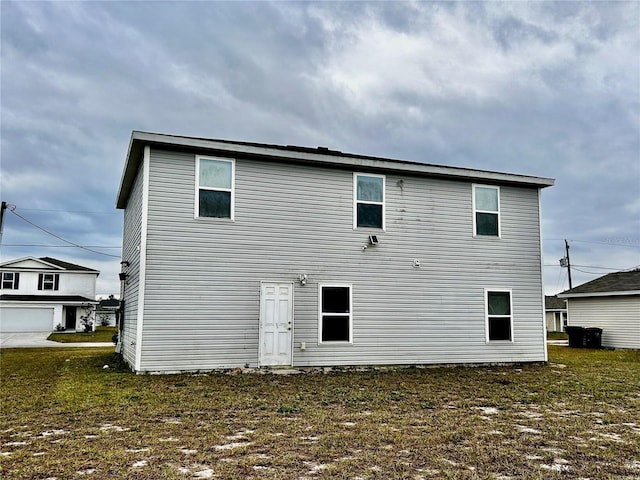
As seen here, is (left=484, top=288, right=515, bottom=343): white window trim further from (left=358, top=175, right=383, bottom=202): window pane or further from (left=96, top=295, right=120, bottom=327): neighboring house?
(left=96, top=295, right=120, bottom=327): neighboring house

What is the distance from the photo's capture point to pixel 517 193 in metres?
13.4

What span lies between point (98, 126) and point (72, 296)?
22.5 metres

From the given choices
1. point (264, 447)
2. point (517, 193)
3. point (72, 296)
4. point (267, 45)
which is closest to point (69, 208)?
point (72, 296)

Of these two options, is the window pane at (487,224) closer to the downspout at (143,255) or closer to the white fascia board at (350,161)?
the white fascia board at (350,161)

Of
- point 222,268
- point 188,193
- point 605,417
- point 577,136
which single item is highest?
point 577,136

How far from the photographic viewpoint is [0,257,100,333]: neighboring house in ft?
111

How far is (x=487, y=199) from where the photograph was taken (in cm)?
1313

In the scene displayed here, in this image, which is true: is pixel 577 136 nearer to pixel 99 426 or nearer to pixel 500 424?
pixel 500 424

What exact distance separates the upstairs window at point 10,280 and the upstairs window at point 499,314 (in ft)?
111

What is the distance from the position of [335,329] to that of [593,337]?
582 inches

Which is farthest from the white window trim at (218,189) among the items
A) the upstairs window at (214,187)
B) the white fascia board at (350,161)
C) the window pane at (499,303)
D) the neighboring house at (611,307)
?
the neighboring house at (611,307)

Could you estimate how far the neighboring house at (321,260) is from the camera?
34.0 feet

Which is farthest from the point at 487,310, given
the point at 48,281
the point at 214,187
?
the point at 48,281

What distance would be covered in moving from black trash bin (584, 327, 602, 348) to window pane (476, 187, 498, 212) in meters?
11.3
